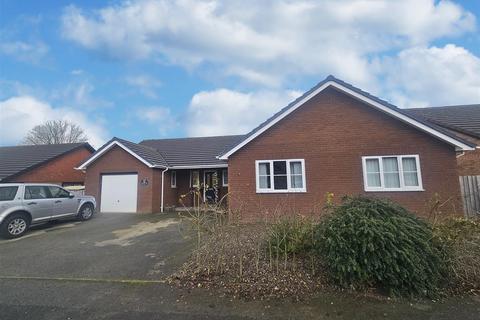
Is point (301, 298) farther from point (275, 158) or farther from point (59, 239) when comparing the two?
point (59, 239)

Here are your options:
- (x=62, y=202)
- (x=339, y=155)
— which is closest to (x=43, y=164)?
(x=62, y=202)

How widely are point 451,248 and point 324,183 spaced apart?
6.66 meters

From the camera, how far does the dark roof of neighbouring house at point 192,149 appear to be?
1842cm

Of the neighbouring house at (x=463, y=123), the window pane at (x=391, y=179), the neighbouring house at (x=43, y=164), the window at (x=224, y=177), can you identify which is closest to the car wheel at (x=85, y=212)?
the window at (x=224, y=177)

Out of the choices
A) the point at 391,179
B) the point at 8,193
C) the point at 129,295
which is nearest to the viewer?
the point at 129,295

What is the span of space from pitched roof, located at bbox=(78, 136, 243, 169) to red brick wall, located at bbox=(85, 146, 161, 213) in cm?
35

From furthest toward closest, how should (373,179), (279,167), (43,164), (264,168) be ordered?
1. (43,164)
2. (264,168)
3. (279,167)
4. (373,179)

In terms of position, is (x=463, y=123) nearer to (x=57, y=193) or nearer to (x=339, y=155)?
(x=339, y=155)

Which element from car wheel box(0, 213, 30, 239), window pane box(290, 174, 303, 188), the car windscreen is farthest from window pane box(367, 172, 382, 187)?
the car windscreen

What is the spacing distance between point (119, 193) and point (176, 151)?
5201 mm

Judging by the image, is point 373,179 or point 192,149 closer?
point 373,179

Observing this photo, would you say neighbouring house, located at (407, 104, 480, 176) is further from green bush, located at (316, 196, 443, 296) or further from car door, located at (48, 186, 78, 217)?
car door, located at (48, 186, 78, 217)

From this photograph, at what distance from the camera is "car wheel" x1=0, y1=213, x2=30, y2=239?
9928 millimetres

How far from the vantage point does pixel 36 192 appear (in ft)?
36.5
